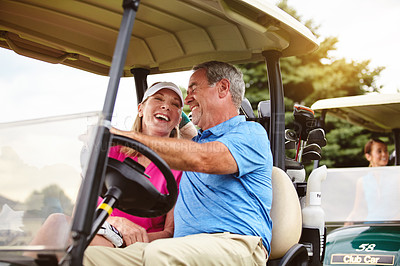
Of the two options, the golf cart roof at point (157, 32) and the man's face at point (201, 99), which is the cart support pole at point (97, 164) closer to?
the golf cart roof at point (157, 32)

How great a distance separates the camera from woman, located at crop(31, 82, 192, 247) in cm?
236

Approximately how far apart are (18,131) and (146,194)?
0.50m

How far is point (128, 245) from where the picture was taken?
2332 mm

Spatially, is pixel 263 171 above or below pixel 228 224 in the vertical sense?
above

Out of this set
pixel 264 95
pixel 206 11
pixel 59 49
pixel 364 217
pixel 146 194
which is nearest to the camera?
pixel 146 194

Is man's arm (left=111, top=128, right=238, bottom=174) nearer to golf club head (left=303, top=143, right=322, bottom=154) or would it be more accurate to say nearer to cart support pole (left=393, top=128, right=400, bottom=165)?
golf club head (left=303, top=143, right=322, bottom=154)

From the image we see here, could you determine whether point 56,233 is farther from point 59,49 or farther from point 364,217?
point 364,217

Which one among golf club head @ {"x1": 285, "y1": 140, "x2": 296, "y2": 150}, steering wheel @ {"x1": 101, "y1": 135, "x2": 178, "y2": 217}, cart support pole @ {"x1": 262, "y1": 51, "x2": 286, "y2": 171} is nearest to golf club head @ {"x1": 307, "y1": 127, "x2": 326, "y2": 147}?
golf club head @ {"x1": 285, "y1": 140, "x2": 296, "y2": 150}

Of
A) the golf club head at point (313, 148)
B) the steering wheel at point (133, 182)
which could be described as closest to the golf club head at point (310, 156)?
the golf club head at point (313, 148)

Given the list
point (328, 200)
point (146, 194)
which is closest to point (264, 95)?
point (328, 200)

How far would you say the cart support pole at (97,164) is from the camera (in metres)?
1.33

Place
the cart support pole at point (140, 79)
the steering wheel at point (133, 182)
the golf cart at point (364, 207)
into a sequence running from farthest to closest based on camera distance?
the golf cart at point (364, 207)
the cart support pole at point (140, 79)
the steering wheel at point (133, 182)

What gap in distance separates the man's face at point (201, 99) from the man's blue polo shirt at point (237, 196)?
0.23 metres

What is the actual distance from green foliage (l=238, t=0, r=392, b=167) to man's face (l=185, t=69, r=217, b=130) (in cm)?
1075
